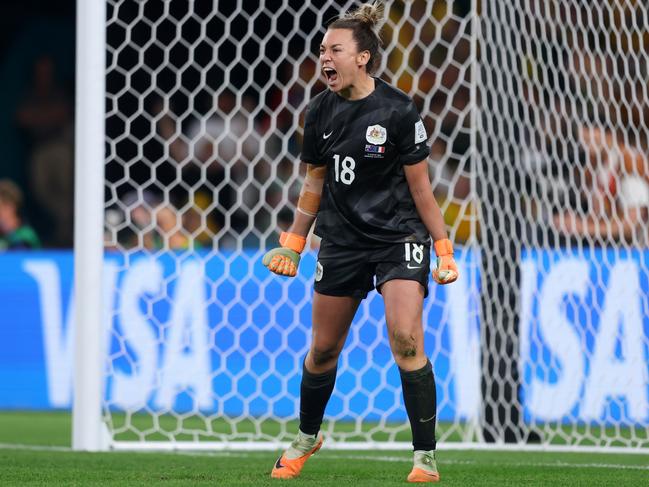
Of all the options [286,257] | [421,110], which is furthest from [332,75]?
[421,110]

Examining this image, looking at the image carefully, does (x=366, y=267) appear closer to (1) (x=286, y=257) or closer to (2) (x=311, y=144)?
(1) (x=286, y=257)

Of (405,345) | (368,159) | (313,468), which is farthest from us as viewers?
(313,468)

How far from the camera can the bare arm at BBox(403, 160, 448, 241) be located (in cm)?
Answer: 505

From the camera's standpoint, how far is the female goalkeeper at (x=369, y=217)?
4969mm

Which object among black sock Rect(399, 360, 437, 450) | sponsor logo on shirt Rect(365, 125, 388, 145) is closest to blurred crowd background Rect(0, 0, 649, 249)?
sponsor logo on shirt Rect(365, 125, 388, 145)

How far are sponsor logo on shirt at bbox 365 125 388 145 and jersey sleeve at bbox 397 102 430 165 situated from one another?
6 centimetres

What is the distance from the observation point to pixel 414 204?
5.13m

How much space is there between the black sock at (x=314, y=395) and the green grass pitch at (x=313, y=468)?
21 centimetres

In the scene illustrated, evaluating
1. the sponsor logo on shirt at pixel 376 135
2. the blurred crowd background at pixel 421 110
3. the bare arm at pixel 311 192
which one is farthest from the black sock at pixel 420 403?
the blurred crowd background at pixel 421 110

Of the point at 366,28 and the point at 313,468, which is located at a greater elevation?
the point at 366,28

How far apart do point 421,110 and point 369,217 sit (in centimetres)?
533

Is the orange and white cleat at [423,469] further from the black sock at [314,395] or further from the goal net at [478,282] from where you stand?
the goal net at [478,282]

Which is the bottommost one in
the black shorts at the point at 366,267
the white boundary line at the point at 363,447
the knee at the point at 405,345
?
the white boundary line at the point at 363,447

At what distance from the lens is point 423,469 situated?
4.95 meters
